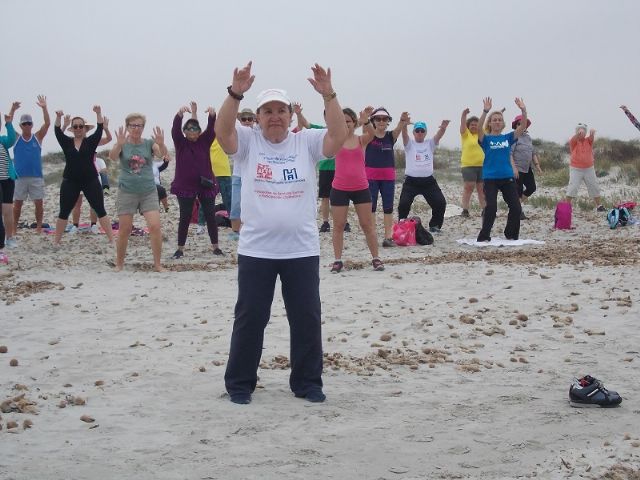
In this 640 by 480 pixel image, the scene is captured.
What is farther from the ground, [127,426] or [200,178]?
[200,178]

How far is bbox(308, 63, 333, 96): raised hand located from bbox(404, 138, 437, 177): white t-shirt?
8048 mm

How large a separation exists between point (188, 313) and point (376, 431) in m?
3.58

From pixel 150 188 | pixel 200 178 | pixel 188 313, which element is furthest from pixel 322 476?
pixel 200 178

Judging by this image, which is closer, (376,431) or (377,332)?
(376,431)

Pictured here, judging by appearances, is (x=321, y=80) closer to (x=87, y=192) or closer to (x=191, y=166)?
(x=191, y=166)

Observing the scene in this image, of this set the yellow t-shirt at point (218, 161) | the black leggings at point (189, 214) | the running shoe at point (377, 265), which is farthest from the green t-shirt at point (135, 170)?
the yellow t-shirt at point (218, 161)

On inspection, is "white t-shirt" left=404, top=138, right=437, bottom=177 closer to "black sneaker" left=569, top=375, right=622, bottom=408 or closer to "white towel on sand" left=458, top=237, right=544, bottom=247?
"white towel on sand" left=458, top=237, right=544, bottom=247

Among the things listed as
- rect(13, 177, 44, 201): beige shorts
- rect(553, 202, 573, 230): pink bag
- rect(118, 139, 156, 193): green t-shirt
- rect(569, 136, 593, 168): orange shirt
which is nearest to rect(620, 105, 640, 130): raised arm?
rect(569, 136, 593, 168): orange shirt

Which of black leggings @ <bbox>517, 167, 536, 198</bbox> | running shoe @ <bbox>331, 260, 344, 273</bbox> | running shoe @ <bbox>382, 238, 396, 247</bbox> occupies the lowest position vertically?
running shoe @ <bbox>331, 260, 344, 273</bbox>

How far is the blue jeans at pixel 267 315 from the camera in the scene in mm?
5117

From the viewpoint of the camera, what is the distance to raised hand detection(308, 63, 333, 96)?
16.2 ft

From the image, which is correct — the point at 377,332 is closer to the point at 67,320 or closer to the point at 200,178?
the point at 67,320

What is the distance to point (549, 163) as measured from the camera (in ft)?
98.1

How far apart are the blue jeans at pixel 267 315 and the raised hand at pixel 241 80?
40.5 inches
